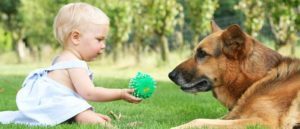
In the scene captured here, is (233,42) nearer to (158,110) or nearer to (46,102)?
(46,102)

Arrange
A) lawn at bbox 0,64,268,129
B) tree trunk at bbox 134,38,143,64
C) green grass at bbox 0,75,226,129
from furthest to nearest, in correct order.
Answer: tree trunk at bbox 134,38,143,64 → green grass at bbox 0,75,226,129 → lawn at bbox 0,64,268,129

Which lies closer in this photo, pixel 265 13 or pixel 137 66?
pixel 265 13

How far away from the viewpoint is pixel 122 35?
27797 millimetres

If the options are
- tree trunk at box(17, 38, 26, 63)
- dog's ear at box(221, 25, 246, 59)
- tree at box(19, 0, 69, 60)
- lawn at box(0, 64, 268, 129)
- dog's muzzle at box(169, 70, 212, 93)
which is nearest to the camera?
dog's ear at box(221, 25, 246, 59)

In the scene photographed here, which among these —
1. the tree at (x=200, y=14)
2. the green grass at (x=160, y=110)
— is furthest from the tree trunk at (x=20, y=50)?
the green grass at (x=160, y=110)

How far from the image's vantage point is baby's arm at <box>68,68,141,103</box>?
573 cm

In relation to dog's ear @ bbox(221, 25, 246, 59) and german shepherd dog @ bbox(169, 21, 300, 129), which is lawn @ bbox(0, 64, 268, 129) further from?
dog's ear @ bbox(221, 25, 246, 59)

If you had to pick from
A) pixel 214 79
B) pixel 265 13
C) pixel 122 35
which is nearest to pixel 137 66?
pixel 122 35

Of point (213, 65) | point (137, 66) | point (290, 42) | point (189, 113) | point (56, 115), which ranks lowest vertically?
point (137, 66)

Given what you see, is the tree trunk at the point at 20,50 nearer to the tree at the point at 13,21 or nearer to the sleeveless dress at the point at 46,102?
the tree at the point at 13,21

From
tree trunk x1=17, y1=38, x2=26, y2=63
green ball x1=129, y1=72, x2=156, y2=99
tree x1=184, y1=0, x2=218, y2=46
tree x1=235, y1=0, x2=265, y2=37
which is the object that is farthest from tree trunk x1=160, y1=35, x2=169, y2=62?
green ball x1=129, y1=72, x2=156, y2=99

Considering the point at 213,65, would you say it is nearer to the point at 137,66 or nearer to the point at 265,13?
the point at 265,13

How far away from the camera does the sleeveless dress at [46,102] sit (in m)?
5.78

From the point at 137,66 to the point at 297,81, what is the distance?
19.7 m
